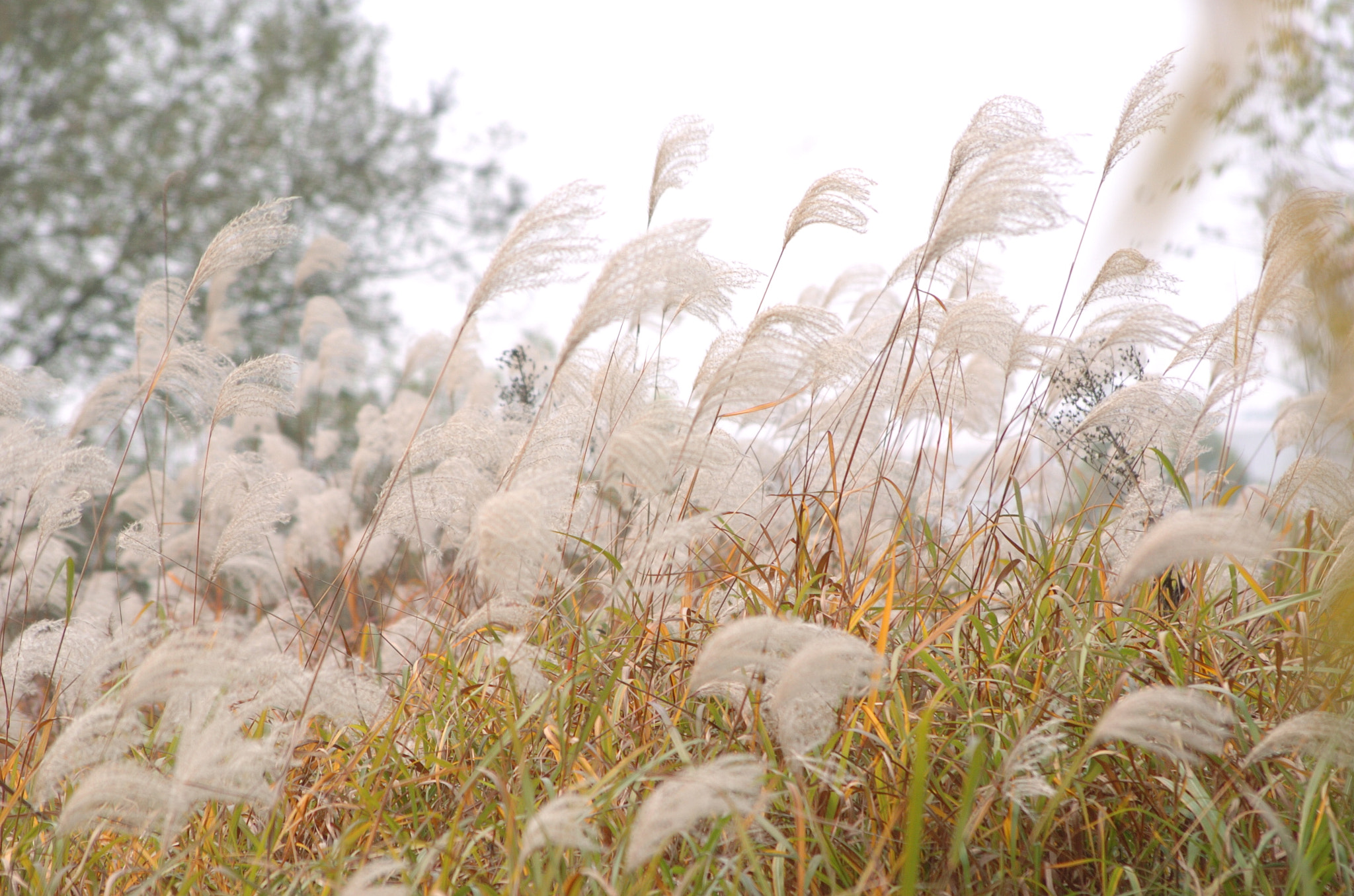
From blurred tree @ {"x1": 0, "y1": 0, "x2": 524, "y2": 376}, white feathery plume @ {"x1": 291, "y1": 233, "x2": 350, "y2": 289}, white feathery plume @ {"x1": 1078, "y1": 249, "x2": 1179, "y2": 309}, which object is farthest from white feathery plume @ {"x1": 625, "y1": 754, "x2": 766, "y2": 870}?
blurred tree @ {"x1": 0, "y1": 0, "x2": 524, "y2": 376}

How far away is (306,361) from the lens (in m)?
5.75

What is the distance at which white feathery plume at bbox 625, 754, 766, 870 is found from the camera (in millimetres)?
1146

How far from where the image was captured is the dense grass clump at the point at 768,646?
1.44 m

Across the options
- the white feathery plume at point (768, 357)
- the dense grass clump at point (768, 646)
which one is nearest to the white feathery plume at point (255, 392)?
the dense grass clump at point (768, 646)

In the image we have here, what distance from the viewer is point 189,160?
9453mm

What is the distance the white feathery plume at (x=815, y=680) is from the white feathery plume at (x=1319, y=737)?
0.64 metres

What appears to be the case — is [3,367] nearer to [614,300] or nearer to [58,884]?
[58,884]

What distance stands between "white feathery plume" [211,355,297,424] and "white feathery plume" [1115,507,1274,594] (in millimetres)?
2058

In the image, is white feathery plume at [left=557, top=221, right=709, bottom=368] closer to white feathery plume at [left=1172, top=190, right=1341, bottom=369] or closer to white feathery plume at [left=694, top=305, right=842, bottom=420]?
white feathery plume at [left=694, top=305, right=842, bottom=420]

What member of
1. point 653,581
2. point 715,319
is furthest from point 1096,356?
point 653,581

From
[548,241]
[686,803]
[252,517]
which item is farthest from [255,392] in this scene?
[686,803]

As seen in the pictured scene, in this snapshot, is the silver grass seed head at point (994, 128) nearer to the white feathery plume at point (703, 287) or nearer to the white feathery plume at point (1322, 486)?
the white feathery plume at point (703, 287)

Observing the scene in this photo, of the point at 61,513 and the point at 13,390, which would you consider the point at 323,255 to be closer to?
the point at 13,390

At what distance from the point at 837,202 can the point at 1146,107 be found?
733 mm
